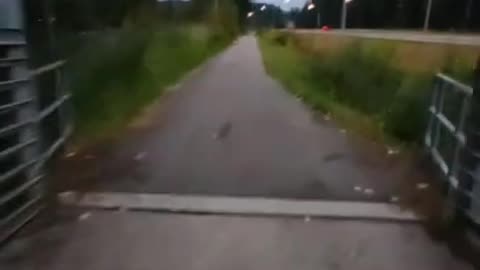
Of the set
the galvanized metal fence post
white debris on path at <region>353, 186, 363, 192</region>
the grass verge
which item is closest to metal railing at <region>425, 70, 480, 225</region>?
the galvanized metal fence post

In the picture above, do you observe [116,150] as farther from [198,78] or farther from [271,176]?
[198,78]

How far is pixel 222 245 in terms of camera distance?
493 centimetres

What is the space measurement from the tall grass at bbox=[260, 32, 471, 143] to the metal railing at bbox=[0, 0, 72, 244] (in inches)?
200

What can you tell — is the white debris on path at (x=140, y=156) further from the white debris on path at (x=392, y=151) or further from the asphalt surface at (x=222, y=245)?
the white debris on path at (x=392, y=151)

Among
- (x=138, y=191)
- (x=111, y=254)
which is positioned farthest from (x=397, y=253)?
(x=138, y=191)

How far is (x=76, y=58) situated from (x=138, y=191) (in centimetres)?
374

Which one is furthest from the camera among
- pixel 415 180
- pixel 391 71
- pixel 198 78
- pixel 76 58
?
pixel 198 78

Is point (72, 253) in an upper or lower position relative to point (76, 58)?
lower

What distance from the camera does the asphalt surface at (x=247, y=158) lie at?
6.55m

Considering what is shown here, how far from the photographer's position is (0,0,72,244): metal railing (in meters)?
5.20

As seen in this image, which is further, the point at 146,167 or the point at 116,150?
the point at 116,150

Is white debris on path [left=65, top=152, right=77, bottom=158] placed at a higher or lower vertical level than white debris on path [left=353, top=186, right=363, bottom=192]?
lower

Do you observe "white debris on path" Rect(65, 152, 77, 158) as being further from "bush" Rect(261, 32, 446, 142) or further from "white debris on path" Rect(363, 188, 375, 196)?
"bush" Rect(261, 32, 446, 142)

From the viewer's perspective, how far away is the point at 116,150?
319 inches
